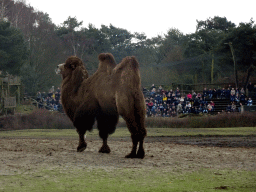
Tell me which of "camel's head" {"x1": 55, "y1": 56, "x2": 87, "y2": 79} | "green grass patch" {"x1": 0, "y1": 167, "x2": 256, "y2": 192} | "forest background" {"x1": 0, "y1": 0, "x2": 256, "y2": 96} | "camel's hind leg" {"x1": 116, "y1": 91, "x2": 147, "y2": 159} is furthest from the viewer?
"forest background" {"x1": 0, "y1": 0, "x2": 256, "y2": 96}

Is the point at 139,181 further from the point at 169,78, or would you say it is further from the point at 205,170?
the point at 169,78

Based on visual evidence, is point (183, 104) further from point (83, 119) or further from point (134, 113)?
point (134, 113)

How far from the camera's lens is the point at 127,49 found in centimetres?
8325

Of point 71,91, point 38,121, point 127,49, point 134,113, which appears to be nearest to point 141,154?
point 134,113

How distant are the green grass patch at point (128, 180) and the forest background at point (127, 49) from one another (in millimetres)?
36903

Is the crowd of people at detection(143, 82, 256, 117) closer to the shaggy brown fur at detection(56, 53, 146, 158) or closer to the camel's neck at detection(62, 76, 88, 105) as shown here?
the camel's neck at detection(62, 76, 88, 105)

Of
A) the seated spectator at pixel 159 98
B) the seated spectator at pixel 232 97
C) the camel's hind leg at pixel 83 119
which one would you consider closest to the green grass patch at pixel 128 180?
the camel's hind leg at pixel 83 119

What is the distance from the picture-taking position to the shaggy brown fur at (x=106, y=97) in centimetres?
1003

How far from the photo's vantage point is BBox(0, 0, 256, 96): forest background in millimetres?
51062

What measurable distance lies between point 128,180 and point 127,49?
7690cm

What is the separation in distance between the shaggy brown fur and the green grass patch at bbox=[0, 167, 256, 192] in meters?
1.97

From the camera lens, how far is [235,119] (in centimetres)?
3044

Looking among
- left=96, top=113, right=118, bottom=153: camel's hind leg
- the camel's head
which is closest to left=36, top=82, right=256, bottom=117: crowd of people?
the camel's head

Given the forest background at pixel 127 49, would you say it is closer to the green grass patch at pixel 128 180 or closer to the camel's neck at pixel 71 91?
the camel's neck at pixel 71 91
